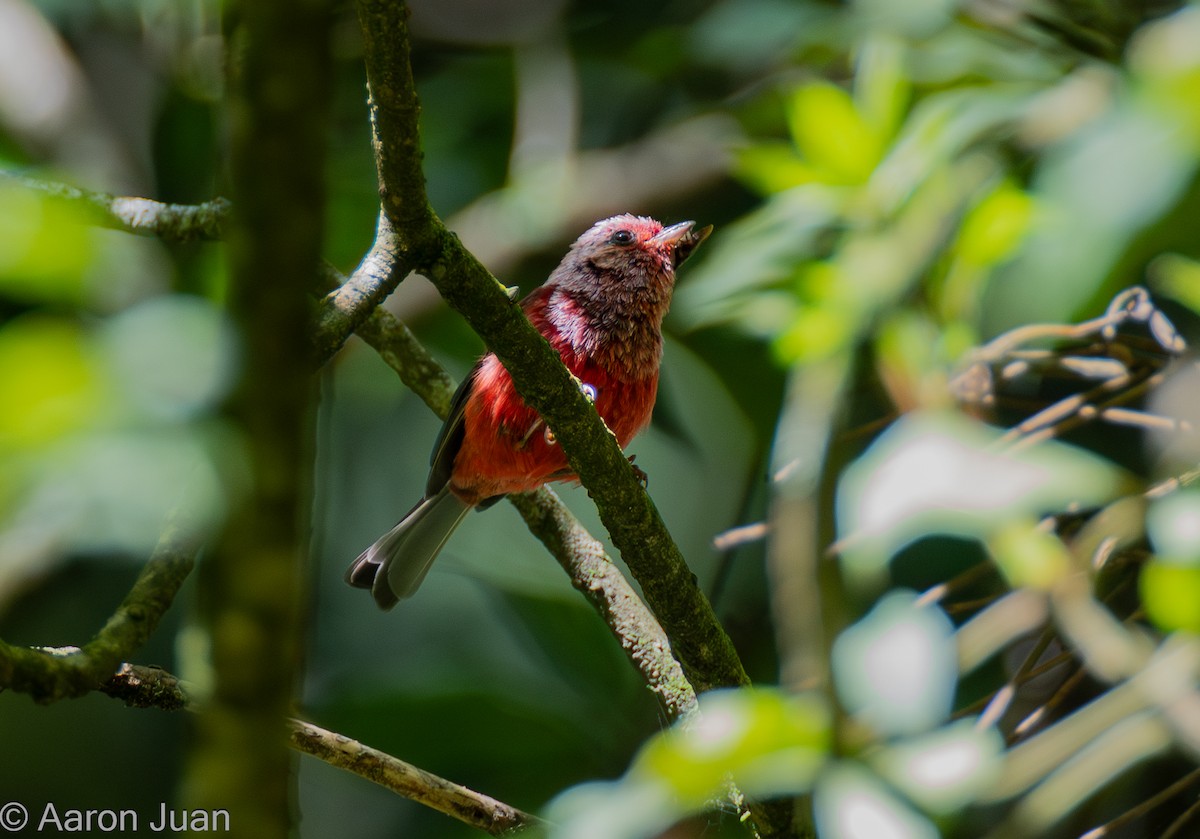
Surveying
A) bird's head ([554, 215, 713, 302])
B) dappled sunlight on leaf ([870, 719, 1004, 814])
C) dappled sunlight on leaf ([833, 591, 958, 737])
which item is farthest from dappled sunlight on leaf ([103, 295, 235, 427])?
bird's head ([554, 215, 713, 302])

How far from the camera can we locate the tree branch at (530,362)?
1984 millimetres

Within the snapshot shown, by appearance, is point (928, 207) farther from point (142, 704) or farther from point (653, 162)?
point (653, 162)

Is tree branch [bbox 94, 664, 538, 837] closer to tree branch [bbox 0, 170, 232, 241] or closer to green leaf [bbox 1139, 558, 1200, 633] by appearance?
tree branch [bbox 0, 170, 232, 241]

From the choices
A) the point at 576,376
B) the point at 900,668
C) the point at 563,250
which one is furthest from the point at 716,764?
the point at 563,250

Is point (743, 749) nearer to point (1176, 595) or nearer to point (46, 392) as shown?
point (1176, 595)

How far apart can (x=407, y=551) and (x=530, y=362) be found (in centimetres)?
218

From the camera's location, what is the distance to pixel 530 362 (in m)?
2.38

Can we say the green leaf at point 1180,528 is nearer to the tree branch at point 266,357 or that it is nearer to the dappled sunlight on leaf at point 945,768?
the dappled sunlight on leaf at point 945,768

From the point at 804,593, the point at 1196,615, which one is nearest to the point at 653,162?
the point at 804,593

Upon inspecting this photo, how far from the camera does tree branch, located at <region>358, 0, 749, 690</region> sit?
1984 mm

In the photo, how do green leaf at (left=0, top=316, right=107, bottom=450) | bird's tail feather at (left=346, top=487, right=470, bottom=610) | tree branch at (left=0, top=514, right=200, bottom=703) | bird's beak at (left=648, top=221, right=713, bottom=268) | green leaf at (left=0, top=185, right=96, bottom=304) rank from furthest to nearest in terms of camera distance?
bird's tail feather at (left=346, top=487, right=470, bottom=610)
bird's beak at (left=648, top=221, right=713, bottom=268)
tree branch at (left=0, top=514, right=200, bottom=703)
green leaf at (left=0, top=185, right=96, bottom=304)
green leaf at (left=0, top=316, right=107, bottom=450)

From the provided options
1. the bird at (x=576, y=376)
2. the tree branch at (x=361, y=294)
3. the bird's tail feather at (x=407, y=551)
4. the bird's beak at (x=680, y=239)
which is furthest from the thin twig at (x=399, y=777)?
the bird's beak at (x=680, y=239)

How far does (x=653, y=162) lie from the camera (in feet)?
20.0

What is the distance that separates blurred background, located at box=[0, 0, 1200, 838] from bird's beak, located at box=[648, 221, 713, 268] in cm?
11
